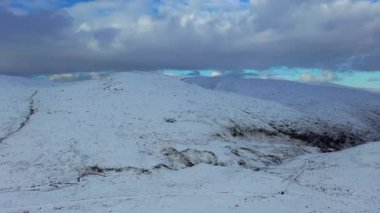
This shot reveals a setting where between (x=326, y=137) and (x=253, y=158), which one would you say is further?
(x=326, y=137)

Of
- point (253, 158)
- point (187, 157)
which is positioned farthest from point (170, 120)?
point (253, 158)

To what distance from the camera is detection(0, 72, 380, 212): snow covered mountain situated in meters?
22.5

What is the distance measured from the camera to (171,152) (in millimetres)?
31391

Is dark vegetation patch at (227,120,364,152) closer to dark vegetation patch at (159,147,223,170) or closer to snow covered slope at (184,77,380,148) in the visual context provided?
snow covered slope at (184,77,380,148)

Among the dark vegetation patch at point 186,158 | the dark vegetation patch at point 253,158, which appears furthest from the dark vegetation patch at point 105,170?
the dark vegetation patch at point 253,158

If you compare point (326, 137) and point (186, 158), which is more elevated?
point (186, 158)

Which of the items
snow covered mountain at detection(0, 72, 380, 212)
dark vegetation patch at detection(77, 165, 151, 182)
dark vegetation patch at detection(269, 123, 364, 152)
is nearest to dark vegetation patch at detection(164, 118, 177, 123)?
snow covered mountain at detection(0, 72, 380, 212)

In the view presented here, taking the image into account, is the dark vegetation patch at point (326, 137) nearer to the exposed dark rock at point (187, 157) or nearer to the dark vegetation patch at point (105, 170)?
the exposed dark rock at point (187, 157)

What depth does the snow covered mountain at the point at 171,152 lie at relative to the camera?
22453mm

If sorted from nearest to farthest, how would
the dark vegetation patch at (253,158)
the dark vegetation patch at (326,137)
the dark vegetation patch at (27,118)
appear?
1. the dark vegetation patch at (253,158)
2. the dark vegetation patch at (27,118)
3. the dark vegetation patch at (326,137)

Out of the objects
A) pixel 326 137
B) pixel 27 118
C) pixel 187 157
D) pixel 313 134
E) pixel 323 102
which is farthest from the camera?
pixel 323 102

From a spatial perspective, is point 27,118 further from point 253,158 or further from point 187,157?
point 253,158

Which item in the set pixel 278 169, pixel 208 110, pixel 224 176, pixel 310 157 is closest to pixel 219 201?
pixel 224 176

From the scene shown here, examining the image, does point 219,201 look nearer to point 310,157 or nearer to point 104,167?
point 104,167
